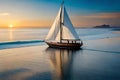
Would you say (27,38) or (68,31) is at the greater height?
(68,31)

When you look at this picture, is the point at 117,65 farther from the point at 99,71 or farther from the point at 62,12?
the point at 62,12

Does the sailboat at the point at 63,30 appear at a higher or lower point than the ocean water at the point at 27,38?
higher

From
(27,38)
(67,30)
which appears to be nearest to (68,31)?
(67,30)

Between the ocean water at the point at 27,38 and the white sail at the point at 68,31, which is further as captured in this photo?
the ocean water at the point at 27,38

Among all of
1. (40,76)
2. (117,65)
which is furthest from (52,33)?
(40,76)

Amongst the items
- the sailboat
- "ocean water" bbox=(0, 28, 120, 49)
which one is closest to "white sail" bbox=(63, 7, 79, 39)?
the sailboat

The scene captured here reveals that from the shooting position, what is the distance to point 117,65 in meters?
23.5

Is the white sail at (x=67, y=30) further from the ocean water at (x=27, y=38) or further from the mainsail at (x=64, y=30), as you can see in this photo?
the ocean water at (x=27, y=38)

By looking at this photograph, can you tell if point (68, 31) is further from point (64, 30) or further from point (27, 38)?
point (27, 38)

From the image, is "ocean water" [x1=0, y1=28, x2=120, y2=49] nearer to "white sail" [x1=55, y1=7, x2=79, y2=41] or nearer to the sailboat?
the sailboat

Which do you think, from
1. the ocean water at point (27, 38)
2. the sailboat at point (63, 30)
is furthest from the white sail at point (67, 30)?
the ocean water at point (27, 38)

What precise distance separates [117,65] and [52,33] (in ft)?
68.9

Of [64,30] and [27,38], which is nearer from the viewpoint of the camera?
[64,30]

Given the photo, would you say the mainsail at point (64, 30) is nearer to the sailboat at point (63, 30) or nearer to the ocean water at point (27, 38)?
the sailboat at point (63, 30)
